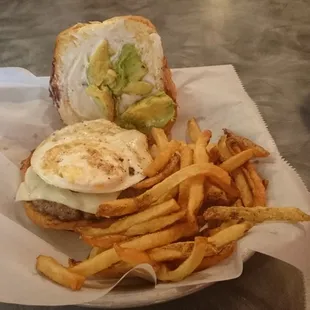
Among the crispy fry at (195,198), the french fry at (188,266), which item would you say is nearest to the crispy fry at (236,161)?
the crispy fry at (195,198)

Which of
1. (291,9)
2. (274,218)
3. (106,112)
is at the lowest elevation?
(291,9)

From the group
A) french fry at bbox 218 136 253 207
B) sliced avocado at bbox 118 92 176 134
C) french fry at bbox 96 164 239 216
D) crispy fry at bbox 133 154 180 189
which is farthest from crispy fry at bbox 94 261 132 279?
sliced avocado at bbox 118 92 176 134

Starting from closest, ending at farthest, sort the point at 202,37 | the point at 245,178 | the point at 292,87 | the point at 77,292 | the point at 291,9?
1. the point at 77,292
2. the point at 245,178
3. the point at 292,87
4. the point at 202,37
5. the point at 291,9

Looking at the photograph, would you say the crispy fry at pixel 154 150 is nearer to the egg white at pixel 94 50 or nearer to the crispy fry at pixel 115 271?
the egg white at pixel 94 50

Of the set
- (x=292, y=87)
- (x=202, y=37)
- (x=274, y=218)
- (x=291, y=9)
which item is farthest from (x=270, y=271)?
(x=291, y=9)

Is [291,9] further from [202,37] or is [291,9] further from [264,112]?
[264,112]

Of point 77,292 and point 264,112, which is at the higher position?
point 77,292
